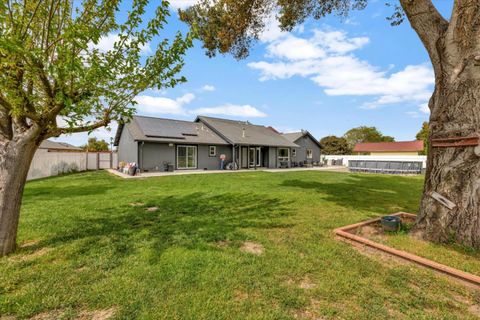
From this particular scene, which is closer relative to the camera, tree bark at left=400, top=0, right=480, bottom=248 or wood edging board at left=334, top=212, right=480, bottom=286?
wood edging board at left=334, top=212, right=480, bottom=286

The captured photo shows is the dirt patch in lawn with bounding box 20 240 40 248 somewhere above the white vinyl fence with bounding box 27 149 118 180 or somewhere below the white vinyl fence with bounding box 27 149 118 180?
below

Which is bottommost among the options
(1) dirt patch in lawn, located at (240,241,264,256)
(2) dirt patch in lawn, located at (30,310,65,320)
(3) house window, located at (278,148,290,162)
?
(2) dirt patch in lawn, located at (30,310,65,320)

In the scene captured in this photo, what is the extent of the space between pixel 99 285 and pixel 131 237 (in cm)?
159

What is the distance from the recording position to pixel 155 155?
17.1 m

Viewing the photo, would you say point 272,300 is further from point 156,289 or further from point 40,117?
point 40,117

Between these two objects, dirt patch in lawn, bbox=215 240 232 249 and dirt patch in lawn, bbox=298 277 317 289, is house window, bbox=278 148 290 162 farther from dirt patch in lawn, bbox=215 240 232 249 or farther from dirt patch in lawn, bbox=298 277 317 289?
dirt patch in lawn, bbox=298 277 317 289

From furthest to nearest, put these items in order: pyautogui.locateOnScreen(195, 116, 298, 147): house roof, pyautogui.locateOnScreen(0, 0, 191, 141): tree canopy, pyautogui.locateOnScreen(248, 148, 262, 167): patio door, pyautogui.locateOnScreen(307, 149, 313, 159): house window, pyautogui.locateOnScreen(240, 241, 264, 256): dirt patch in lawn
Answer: pyautogui.locateOnScreen(307, 149, 313, 159): house window, pyautogui.locateOnScreen(248, 148, 262, 167): patio door, pyautogui.locateOnScreen(195, 116, 298, 147): house roof, pyautogui.locateOnScreen(240, 241, 264, 256): dirt patch in lawn, pyautogui.locateOnScreen(0, 0, 191, 141): tree canopy

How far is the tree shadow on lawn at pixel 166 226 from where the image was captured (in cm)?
380

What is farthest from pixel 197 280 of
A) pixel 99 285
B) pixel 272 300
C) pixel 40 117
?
pixel 40 117

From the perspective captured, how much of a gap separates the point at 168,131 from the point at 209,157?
4083 mm

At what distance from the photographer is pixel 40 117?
3344 millimetres

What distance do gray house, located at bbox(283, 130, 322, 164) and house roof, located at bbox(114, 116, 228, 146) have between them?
11086mm

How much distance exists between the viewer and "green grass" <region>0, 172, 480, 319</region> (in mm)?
2322

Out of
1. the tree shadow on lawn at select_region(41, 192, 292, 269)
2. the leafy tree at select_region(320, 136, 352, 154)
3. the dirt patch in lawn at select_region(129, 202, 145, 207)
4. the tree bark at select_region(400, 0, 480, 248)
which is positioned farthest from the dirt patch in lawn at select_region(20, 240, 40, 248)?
the leafy tree at select_region(320, 136, 352, 154)
